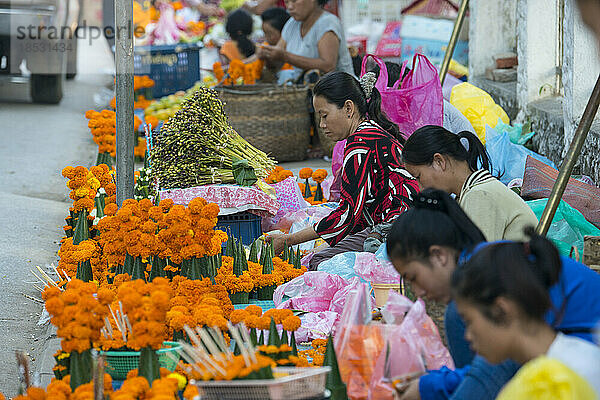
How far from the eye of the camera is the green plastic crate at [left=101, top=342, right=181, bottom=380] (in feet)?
8.81

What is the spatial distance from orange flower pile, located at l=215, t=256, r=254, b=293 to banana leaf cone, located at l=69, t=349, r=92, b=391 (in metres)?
1.17

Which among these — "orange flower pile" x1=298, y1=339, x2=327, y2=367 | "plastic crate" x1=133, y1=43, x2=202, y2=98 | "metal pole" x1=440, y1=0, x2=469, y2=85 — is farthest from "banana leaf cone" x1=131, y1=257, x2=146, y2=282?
"plastic crate" x1=133, y1=43, x2=202, y2=98

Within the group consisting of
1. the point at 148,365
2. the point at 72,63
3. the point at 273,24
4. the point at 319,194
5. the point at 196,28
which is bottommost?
the point at 319,194

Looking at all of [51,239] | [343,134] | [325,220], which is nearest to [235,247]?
[325,220]

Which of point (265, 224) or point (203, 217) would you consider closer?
point (203, 217)

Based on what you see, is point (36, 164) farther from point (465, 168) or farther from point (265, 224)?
point (465, 168)

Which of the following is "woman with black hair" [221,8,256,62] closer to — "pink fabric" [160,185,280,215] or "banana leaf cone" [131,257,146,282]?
"pink fabric" [160,185,280,215]

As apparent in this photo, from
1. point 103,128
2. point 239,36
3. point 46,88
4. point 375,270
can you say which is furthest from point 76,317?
point 46,88

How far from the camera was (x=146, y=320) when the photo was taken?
243cm

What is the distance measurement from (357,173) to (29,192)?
3.49 m

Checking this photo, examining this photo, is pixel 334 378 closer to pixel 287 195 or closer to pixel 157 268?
pixel 157 268

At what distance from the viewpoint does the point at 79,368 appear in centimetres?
246

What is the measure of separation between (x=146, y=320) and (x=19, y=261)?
8.34ft

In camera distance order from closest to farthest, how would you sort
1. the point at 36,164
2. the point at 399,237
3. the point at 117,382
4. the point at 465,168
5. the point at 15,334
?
the point at 399,237 < the point at 117,382 < the point at 465,168 < the point at 15,334 < the point at 36,164
